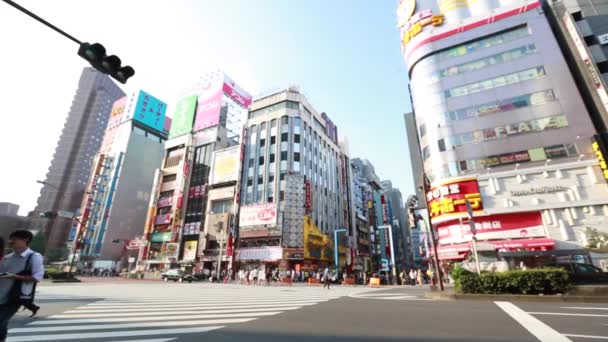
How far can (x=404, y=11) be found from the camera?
34312 mm

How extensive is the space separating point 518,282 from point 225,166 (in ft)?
140

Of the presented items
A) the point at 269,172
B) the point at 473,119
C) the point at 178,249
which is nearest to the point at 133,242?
the point at 178,249

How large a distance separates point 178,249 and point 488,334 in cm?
4739

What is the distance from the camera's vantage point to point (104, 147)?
7219 centimetres

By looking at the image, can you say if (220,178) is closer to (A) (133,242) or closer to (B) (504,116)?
(A) (133,242)

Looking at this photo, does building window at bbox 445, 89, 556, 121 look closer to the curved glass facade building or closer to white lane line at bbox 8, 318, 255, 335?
the curved glass facade building

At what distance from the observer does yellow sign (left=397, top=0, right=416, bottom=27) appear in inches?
1303

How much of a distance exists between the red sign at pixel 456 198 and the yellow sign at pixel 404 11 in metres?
21.5

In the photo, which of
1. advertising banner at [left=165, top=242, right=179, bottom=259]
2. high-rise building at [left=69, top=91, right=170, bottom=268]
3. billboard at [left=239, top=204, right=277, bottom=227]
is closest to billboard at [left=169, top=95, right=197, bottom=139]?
high-rise building at [left=69, top=91, right=170, bottom=268]

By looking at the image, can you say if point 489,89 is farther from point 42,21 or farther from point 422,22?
point 42,21

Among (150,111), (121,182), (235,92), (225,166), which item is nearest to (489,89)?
(225,166)

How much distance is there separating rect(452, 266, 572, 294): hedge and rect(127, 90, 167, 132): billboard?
75.0 meters

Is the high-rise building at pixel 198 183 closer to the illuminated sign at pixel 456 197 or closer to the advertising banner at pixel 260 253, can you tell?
the advertising banner at pixel 260 253

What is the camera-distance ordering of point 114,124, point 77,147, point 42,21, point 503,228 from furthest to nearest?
point 77,147 < point 114,124 < point 503,228 < point 42,21
